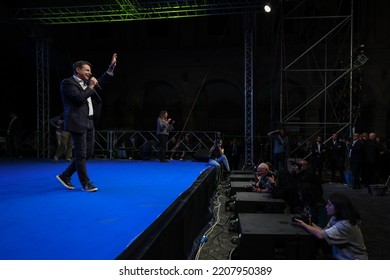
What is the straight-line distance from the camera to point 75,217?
2.73m

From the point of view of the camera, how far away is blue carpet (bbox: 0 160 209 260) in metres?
2.00

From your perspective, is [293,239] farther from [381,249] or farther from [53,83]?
[53,83]

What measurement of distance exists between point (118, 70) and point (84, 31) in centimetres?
310

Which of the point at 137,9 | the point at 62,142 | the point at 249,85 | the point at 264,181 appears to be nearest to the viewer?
the point at 264,181

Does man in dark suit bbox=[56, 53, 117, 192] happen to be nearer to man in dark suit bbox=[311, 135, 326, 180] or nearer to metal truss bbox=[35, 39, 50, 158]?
man in dark suit bbox=[311, 135, 326, 180]

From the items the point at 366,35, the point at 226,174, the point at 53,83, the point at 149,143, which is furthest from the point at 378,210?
the point at 53,83

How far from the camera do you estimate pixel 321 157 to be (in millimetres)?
10406

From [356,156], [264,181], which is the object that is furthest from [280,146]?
[264,181]

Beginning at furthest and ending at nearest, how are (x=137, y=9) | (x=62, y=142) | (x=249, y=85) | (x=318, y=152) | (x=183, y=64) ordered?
(x=183, y=64), (x=249, y=85), (x=137, y=9), (x=318, y=152), (x=62, y=142)

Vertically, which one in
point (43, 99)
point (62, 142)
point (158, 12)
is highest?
point (158, 12)

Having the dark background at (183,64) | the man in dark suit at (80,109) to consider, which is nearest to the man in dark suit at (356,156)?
the man in dark suit at (80,109)

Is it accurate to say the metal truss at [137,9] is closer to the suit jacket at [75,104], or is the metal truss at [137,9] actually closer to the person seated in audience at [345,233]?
the suit jacket at [75,104]

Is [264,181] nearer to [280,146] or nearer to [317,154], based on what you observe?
[280,146]

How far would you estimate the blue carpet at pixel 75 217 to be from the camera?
1995mm
